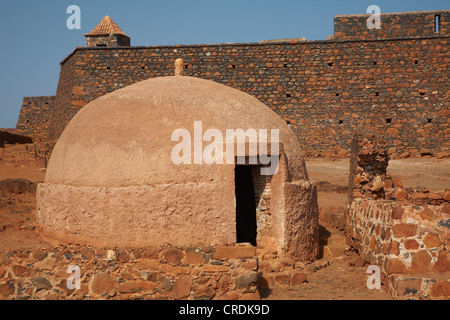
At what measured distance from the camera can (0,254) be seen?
6.98 metres

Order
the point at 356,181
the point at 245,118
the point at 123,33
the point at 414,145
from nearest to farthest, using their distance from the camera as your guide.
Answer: the point at 245,118 < the point at 356,181 < the point at 414,145 < the point at 123,33

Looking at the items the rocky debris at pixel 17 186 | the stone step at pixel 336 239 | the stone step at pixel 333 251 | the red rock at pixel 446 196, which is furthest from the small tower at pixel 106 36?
the red rock at pixel 446 196

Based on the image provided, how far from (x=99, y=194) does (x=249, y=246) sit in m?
2.08

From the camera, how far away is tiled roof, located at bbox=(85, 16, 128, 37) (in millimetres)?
23291

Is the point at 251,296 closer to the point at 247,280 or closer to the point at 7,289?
the point at 247,280

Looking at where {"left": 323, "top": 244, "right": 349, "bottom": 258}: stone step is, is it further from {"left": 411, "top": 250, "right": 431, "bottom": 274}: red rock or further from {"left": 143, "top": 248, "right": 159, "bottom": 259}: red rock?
{"left": 143, "top": 248, "right": 159, "bottom": 259}: red rock

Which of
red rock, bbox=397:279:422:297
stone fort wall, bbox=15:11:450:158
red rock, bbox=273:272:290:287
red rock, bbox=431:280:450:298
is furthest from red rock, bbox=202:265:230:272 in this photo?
stone fort wall, bbox=15:11:450:158

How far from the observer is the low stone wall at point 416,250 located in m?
6.70

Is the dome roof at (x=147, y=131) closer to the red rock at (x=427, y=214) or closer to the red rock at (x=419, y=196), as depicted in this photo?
the red rock at (x=427, y=214)

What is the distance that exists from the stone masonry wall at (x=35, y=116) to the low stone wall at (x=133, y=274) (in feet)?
60.8

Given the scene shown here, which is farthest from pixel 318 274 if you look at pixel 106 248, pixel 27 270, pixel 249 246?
pixel 27 270

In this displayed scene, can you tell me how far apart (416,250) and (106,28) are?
63.7 ft

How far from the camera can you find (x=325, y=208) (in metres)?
12.3

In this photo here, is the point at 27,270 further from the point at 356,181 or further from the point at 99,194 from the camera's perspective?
the point at 356,181
